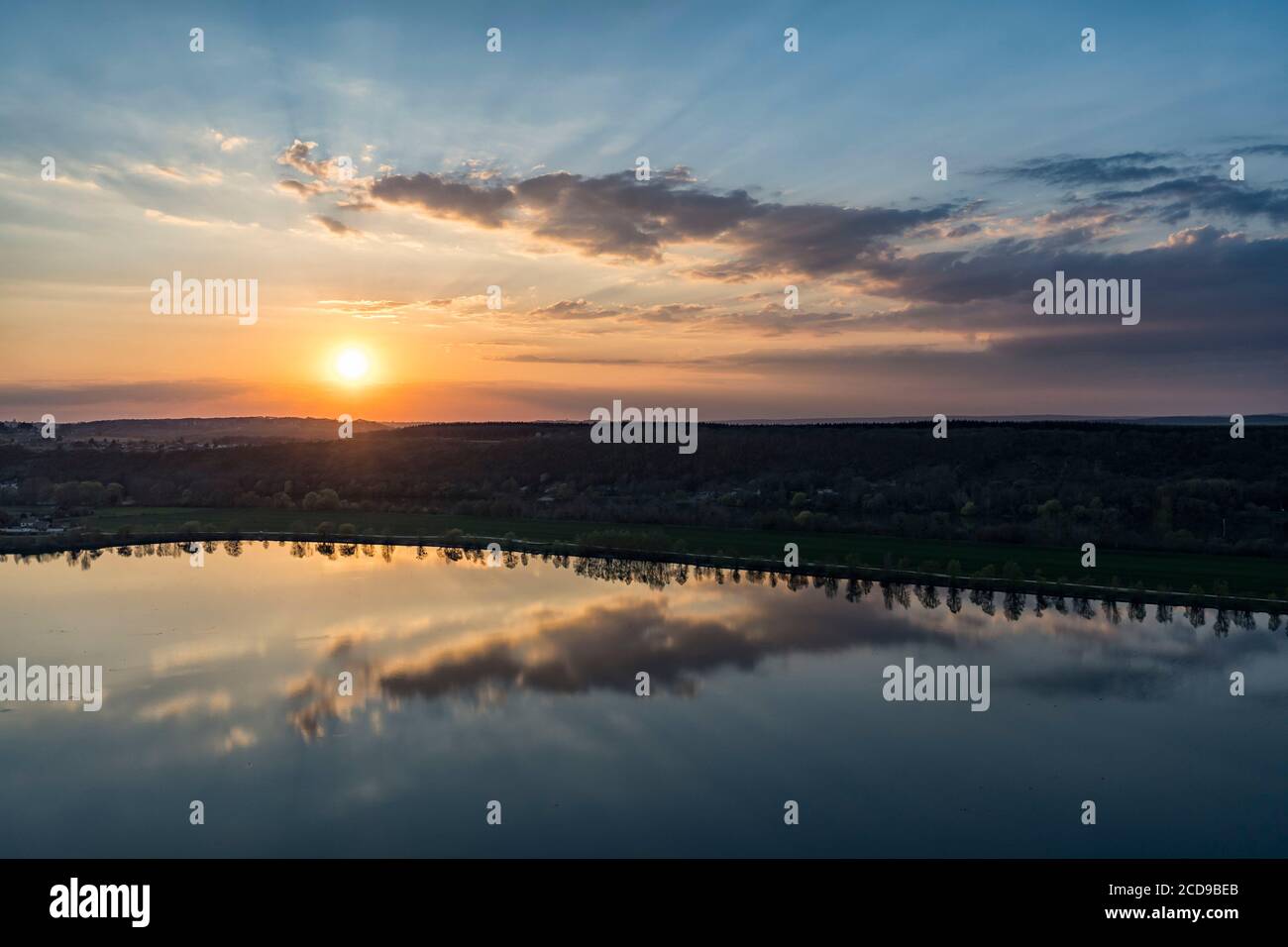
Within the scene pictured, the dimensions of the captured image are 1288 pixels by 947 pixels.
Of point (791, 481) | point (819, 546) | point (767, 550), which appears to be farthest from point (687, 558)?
point (791, 481)

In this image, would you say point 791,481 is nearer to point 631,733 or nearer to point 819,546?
point 819,546

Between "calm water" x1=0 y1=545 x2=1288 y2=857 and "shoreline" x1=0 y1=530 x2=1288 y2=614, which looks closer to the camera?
"calm water" x1=0 y1=545 x2=1288 y2=857

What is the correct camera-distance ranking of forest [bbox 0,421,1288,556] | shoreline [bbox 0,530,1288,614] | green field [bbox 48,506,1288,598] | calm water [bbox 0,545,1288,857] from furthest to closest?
forest [bbox 0,421,1288,556] < green field [bbox 48,506,1288,598] < shoreline [bbox 0,530,1288,614] < calm water [bbox 0,545,1288,857]

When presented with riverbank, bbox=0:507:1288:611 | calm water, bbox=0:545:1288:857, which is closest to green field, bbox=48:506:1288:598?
riverbank, bbox=0:507:1288:611

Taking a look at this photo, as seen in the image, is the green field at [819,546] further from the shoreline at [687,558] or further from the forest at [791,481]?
the forest at [791,481]

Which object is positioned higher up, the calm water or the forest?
the forest

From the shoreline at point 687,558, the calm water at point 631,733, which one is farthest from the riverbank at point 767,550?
the calm water at point 631,733

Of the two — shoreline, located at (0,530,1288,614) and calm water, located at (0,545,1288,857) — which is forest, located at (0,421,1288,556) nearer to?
shoreline, located at (0,530,1288,614)

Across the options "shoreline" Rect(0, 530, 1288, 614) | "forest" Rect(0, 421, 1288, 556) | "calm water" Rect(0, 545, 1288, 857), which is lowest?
"calm water" Rect(0, 545, 1288, 857)
